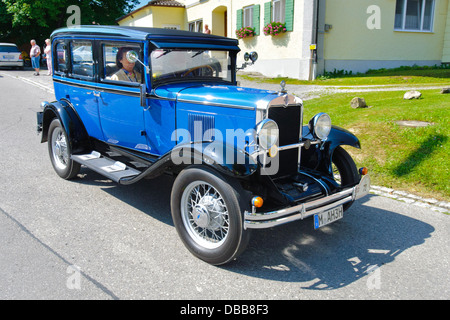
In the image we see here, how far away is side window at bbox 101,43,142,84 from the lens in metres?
4.49

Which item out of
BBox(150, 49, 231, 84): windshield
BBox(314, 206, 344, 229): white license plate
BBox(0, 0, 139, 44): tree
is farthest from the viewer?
BBox(0, 0, 139, 44): tree

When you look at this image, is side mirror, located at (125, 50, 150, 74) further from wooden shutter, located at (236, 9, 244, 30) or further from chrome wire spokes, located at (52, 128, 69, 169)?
wooden shutter, located at (236, 9, 244, 30)

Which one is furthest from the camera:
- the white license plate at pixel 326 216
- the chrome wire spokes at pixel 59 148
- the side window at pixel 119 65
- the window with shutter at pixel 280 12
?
the window with shutter at pixel 280 12

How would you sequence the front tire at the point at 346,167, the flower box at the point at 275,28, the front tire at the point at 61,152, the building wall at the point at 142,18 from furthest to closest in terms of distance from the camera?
the building wall at the point at 142,18 → the flower box at the point at 275,28 → the front tire at the point at 61,152 → the front tire at the point at 346,167

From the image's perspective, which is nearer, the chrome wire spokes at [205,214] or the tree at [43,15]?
the chrome wire spokes at [205,214]

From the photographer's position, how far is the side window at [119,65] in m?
4.49

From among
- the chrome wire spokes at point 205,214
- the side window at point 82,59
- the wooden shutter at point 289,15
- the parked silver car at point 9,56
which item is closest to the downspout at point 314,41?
the wooden shutter at point 289,15

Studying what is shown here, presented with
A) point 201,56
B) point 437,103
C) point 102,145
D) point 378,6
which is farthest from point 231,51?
point 378,6

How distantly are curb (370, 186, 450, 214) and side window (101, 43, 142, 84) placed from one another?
3365 mm

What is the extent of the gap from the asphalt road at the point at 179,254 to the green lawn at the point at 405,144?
0.70 metres

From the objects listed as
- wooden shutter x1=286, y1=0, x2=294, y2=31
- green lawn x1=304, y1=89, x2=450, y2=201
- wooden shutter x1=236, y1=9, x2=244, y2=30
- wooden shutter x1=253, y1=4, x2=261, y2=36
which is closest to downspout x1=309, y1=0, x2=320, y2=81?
wooden shutter x1=286, y1=0, x2=294, y2=31

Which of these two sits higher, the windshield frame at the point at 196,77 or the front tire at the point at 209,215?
the windshield frame at the point at 196,77

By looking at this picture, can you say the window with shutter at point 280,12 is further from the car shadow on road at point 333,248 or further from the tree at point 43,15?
the tree at point 43,15

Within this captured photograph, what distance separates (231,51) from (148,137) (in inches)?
62.0
